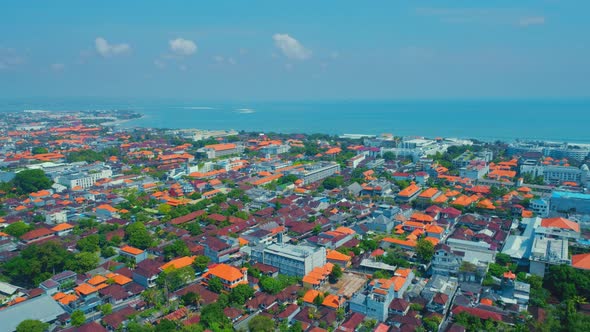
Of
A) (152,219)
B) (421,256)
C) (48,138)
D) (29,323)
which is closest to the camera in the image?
(29,323)

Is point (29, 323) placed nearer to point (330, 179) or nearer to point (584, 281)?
point (584, 281)

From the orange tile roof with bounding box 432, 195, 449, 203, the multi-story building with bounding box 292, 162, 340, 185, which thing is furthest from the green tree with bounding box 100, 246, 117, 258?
the orange tile roof with bounding box 432, 195, 449, 203

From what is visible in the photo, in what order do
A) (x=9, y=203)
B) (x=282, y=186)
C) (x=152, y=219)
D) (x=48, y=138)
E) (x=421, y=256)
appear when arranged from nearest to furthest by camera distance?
(x=421, y=256)
(x=152, y=219)
(x=9, y=203)
(x=282, y=186)
(x=48, y=138)

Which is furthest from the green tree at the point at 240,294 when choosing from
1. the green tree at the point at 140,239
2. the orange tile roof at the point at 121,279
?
the green tree at the point at 140,239

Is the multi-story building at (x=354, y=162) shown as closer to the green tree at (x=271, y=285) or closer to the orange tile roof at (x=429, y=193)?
the orange tile roof at (x=429, y=193)

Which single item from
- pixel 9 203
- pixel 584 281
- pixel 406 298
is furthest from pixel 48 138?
pixel 584 281

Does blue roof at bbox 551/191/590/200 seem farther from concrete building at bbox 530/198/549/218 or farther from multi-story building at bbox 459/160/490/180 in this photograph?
multi-story building at bbox 459/160/490/180
